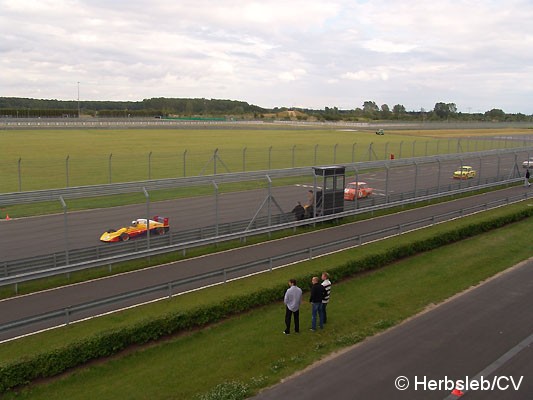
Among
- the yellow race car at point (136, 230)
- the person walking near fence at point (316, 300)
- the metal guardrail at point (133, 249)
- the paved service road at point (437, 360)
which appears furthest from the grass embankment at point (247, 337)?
the yellow race car at point (136, 230)

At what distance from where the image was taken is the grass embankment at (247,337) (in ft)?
31.1

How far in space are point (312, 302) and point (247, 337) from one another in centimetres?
170

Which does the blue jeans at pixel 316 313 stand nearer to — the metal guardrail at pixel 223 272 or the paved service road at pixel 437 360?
the paved service road at pixel 437 360

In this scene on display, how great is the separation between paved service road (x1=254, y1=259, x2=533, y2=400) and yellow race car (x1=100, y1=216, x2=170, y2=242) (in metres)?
10.3

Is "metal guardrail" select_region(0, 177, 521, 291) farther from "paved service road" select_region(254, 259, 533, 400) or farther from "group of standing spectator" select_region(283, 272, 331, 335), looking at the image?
"paved service road" select_region(254, 259, 533, 400)

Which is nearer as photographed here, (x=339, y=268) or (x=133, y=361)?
(x=133, y=361)

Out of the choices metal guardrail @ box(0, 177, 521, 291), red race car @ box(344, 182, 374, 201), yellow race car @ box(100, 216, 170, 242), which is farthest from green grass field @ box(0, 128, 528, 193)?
metal guardrail @ box(0, 177, 521, 291)

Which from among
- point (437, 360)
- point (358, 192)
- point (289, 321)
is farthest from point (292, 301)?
point (358, 192)

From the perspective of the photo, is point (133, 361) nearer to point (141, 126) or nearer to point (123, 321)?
point (123, 321)

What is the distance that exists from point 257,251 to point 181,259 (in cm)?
293

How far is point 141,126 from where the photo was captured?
97.8m

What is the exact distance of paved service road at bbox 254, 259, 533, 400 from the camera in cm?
912

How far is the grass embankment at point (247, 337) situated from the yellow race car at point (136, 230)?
5635 mm

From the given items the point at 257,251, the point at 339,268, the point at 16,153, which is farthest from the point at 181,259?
the point at 16,153
